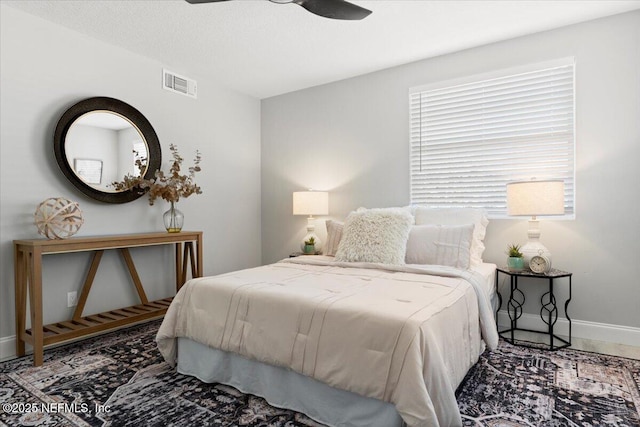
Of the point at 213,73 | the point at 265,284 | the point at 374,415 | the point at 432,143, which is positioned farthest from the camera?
the point at 213,73

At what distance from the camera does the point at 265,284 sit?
225cm

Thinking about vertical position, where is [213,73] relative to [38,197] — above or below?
above

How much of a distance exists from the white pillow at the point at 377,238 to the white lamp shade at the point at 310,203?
1015mm

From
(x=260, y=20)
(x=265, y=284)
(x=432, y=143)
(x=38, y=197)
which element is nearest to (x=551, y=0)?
(x=432, y=143)

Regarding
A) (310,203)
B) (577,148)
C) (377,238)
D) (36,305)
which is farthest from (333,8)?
(36,305)

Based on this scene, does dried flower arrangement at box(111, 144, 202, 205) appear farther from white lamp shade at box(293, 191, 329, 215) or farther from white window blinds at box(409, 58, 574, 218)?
white window blinds at box(409, 58, 574, 218)

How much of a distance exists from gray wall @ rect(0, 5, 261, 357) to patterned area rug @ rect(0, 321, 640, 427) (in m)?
0.76

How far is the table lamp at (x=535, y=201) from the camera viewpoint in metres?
2.72

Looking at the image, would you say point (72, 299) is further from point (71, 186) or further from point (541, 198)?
point (541, 198)

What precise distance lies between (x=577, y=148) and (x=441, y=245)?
139cm

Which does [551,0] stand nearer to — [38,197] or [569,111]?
[569,111]

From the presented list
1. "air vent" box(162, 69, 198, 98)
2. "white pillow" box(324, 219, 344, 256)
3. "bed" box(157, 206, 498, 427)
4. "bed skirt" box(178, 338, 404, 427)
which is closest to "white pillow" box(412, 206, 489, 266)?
"bed" box(157, 206, 498, 427)

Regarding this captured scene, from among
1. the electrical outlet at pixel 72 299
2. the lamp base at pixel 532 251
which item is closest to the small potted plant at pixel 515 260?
the lamp base at pixel 532 251

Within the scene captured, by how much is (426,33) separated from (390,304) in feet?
7.99
